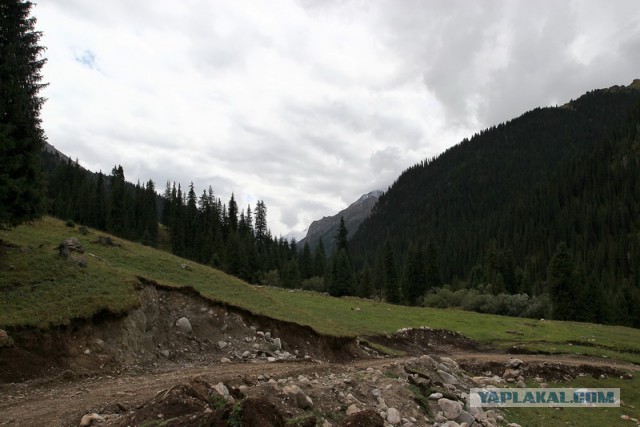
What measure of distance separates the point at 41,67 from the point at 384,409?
21805 mm

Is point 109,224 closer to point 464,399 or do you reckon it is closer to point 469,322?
point 469,322

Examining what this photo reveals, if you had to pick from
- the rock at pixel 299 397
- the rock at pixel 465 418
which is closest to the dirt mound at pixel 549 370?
the rock at pixel 465 418

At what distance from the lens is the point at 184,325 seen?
60.8ft

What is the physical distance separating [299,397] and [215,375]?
4.23 metres

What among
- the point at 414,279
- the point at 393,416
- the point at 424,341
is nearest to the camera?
the point at 393,416

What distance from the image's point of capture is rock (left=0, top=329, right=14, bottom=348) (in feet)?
40.2

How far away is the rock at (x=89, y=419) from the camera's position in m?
8.65

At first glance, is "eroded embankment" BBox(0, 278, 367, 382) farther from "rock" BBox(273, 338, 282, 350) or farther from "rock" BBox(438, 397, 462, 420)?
"rock" BBox(438, 397, 462, 420)

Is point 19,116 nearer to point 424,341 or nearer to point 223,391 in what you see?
point 223,391

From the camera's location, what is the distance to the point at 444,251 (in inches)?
7402

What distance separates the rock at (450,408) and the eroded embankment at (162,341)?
800 cm

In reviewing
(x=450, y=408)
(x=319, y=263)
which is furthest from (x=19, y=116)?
(x=319, y=263)

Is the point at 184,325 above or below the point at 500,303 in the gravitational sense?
below

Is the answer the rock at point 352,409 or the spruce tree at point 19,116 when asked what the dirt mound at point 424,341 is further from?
the spruce tree at point 19,116
